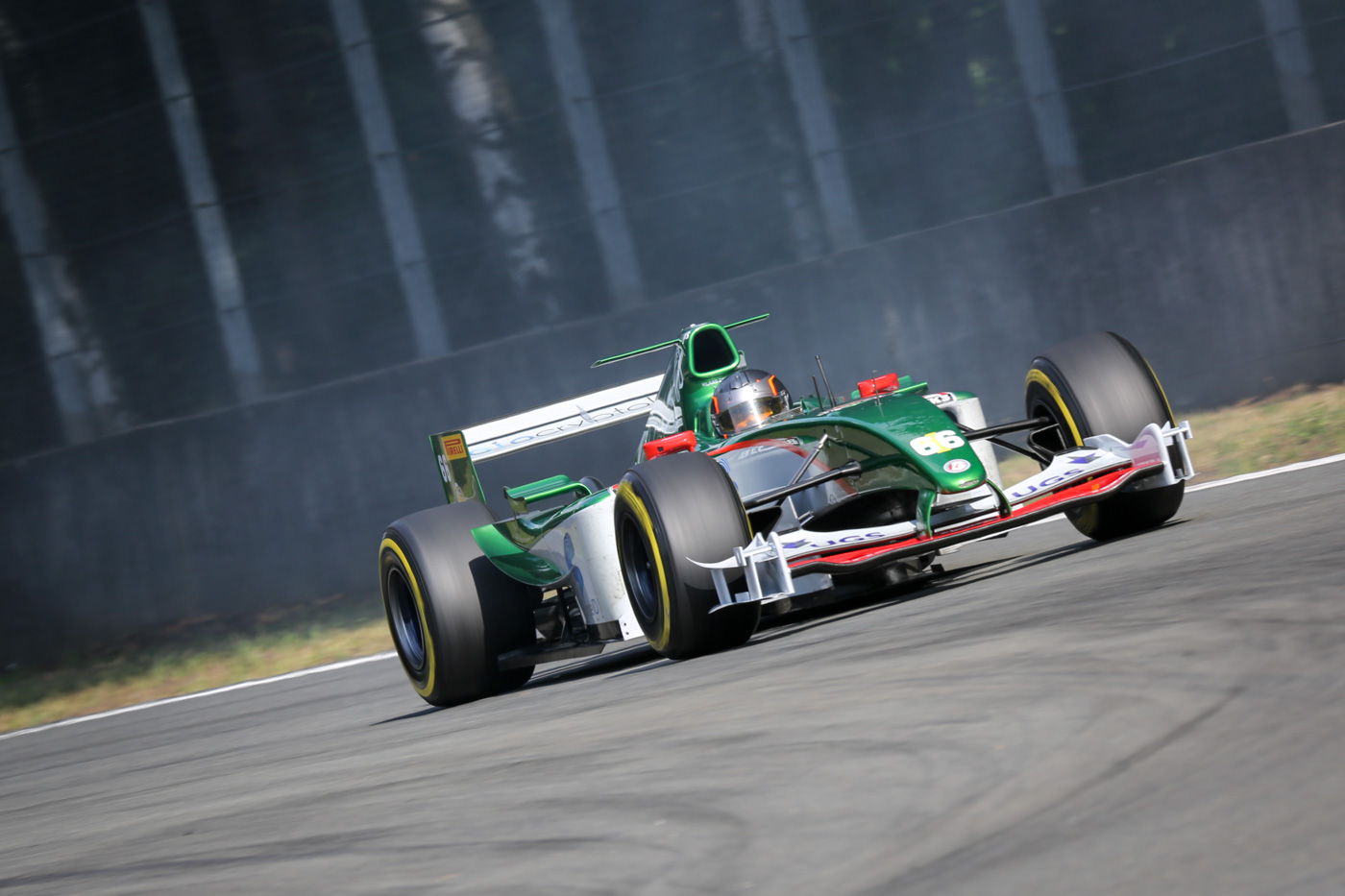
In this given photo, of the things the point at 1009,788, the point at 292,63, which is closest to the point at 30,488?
the point at 292,63

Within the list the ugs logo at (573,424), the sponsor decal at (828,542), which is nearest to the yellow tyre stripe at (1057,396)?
the sponsor decal at (828,542)

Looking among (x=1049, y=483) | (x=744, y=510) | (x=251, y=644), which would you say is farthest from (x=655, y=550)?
(x=251, y=644)

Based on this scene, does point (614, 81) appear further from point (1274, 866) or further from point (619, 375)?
point (1274, 866)

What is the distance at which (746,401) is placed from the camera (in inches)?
287

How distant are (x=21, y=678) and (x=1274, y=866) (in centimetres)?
1313

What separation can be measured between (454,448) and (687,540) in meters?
2.78

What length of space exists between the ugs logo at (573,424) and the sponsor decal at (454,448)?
0.70 feet

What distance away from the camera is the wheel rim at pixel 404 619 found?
7355 millimetres

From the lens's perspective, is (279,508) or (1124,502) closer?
(1124,502)

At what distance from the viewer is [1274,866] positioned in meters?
2.00

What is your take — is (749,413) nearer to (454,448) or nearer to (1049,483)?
(454,448)

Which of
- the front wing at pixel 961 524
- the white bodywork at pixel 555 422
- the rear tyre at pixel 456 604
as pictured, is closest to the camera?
the front wing at pixel 961 524

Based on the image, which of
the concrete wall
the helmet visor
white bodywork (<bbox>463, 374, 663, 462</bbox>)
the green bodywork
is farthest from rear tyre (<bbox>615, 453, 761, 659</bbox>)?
the concrete wall

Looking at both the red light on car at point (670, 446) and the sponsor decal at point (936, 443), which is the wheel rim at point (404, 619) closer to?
the red light on car at point (670, 446)
